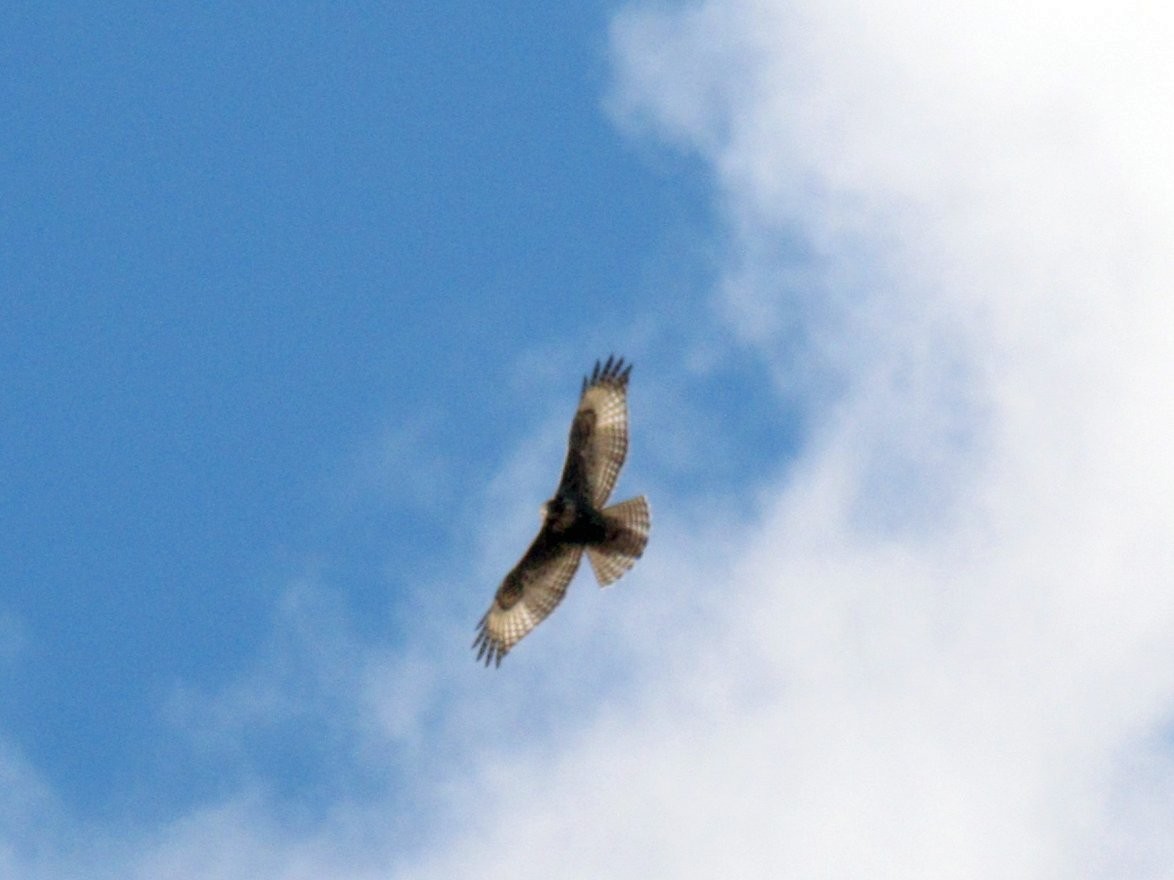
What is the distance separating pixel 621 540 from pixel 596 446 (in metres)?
1.12

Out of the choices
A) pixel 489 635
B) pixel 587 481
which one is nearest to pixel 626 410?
pixel 587 481

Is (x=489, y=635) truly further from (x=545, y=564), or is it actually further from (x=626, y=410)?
(x=626, y=410)

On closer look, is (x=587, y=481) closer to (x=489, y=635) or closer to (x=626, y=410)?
(x=626, y=410)

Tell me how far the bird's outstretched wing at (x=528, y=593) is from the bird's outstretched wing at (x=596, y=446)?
759mm

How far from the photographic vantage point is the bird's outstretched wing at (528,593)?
27.5 metres

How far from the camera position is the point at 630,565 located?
2709 cm

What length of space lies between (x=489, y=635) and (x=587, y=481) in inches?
104

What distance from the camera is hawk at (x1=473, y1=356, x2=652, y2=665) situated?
88.1ft

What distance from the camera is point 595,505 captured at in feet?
88.4

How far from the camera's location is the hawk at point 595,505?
2686 centimetres

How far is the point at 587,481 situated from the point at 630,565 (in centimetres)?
109

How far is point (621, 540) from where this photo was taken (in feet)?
88.7

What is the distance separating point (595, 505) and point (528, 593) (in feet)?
5.46

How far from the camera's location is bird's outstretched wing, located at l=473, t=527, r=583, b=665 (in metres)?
27.5
